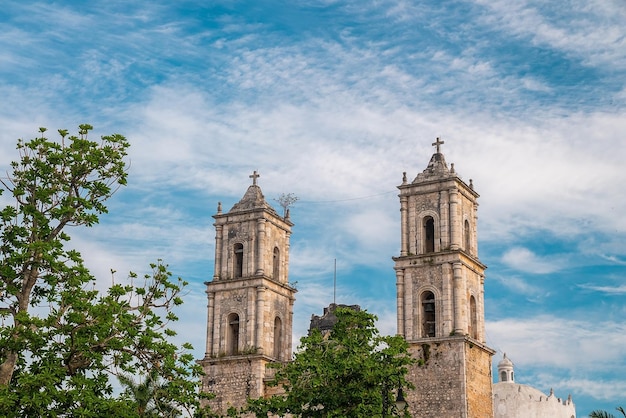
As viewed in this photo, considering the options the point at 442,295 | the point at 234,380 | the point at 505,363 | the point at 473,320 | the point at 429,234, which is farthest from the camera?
the point at 505,363

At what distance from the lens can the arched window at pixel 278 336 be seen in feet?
152

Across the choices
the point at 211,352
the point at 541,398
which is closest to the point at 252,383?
the point at 211,352

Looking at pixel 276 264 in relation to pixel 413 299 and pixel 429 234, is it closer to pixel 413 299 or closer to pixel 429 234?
pixel 429 234

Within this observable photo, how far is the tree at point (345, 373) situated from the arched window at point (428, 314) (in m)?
8.89

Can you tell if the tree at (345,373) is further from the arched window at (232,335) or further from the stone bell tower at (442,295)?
the arched window at (232,335)

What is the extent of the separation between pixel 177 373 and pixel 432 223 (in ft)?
63.8

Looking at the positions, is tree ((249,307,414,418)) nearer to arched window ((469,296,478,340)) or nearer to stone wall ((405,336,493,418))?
stone wall ((405,336,493,418))

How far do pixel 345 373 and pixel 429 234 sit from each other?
1308 cm

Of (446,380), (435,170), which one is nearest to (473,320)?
(446,380)

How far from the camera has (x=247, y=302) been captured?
4531cm

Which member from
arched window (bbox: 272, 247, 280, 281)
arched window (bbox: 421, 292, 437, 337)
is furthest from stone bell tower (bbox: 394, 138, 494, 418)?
arched window (bbox: 272, 247, 280, 281)

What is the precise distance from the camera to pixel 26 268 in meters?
24.8

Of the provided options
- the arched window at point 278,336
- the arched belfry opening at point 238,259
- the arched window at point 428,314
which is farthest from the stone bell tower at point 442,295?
the arched belfry opening at point 238,259

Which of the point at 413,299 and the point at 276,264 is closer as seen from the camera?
the point at 413,299
